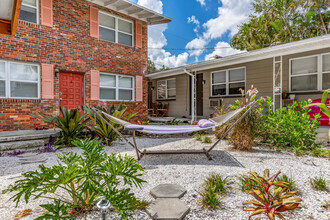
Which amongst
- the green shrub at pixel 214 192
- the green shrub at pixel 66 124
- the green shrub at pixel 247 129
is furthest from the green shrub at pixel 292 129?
the green shrub at pixel 66 124

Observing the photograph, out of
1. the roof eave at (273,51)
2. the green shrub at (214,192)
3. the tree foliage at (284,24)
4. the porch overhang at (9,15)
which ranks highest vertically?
the tree foliage at (284,24)

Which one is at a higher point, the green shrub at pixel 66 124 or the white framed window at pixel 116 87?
the white framed window at pixel 116 87

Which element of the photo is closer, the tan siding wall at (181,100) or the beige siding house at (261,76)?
the beige siding house at (261,76)

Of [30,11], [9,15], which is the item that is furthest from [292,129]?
[30,11]

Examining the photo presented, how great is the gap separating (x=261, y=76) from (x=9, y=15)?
7.22m

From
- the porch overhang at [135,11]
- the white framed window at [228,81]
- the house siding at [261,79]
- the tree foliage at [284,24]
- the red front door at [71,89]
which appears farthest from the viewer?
the tree foliage at [284,24]

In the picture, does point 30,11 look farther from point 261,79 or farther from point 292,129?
point 261,79

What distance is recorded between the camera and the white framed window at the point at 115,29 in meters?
7.62

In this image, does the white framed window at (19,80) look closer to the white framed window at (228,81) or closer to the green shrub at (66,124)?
the green shrub at (66,124)

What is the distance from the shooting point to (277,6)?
13758mm

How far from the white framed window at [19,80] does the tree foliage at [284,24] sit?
45.2ft

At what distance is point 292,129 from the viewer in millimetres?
4035

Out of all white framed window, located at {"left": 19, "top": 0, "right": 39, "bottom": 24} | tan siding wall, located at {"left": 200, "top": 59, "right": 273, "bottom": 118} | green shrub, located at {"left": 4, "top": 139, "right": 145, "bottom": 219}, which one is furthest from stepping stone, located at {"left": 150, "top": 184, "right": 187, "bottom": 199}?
white framed window, located at {"left": 19, "top": 0, "right": 39, "bottom": 24}

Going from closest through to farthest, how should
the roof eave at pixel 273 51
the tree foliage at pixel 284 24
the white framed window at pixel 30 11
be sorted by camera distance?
the roof eave at pixel 273 51 → the white framed window at pixel 30 11 → the tree foliage at pixel 284 24
